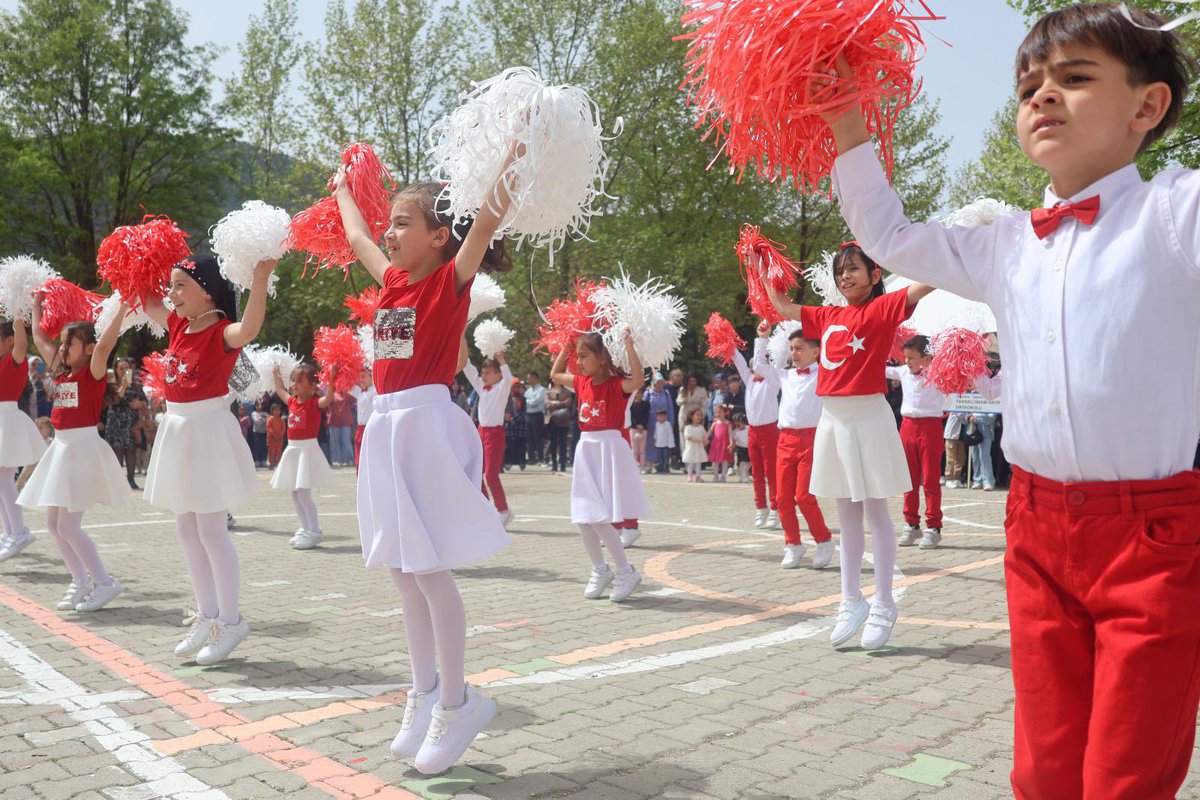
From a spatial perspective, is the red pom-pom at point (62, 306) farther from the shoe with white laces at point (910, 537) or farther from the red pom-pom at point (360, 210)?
the shoe with white laces at point (910, 537)

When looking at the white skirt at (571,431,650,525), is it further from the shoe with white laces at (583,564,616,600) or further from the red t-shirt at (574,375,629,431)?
the shoe with white laces at (583,564,616,600)

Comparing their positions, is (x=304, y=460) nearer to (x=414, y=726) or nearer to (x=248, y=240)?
(x=248, y=240)

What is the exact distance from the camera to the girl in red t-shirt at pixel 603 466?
7.25 metres

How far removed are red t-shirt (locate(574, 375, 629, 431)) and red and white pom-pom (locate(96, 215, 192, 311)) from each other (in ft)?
10.4

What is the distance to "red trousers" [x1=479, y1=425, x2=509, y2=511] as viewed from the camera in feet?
37.9

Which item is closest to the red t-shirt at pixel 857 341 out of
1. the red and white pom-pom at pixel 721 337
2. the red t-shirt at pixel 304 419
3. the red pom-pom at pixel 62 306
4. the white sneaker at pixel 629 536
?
the red and white pom-pom at pixel 721 337

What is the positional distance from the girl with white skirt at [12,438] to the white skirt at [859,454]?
6.67 metres

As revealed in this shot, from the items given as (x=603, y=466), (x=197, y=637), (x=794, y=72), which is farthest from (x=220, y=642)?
(x=794, y=72)

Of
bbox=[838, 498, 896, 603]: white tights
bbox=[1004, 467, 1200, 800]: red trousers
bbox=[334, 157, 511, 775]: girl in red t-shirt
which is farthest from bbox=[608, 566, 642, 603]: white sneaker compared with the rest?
bbox=[1004, 467, 1200, 800]: red trousers

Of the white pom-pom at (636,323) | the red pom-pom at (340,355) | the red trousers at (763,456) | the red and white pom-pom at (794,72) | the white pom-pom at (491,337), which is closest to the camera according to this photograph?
the red and white pom-pom at (794,72)

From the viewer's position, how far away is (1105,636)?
86.6 inches

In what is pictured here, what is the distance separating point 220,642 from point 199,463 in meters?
0.96

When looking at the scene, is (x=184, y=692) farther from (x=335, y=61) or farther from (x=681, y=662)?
(x=335, y=61)

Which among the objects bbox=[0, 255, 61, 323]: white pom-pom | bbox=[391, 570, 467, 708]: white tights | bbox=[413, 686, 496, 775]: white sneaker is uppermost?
bbox=[0, 255, 61, 323]: white pom-pom
